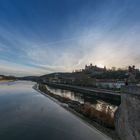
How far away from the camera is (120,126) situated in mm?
12391

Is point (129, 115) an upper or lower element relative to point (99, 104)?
upper

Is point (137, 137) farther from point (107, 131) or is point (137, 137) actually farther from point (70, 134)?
point (70, 134)

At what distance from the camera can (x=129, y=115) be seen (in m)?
10.4

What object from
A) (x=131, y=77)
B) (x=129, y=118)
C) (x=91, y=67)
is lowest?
(x=129, y=118)

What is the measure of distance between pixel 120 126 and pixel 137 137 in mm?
3286

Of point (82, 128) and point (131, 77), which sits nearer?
point (131, 77)

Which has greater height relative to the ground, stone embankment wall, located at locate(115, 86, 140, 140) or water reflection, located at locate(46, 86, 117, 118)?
stone embankment wall, located at locate(115, 86, 140, 140)

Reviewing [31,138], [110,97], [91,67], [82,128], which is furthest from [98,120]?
[91,67]

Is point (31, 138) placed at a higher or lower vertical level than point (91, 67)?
lower

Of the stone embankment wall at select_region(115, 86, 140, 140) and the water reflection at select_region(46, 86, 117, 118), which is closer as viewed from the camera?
the stone embankment wall at select_region(115, 86, 140, 140)

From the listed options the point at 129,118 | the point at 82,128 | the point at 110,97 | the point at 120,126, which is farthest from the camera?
the point at 110,97

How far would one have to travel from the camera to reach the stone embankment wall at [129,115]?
9284mm

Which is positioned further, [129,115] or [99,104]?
[99,104]

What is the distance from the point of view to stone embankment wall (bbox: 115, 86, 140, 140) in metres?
9.28
